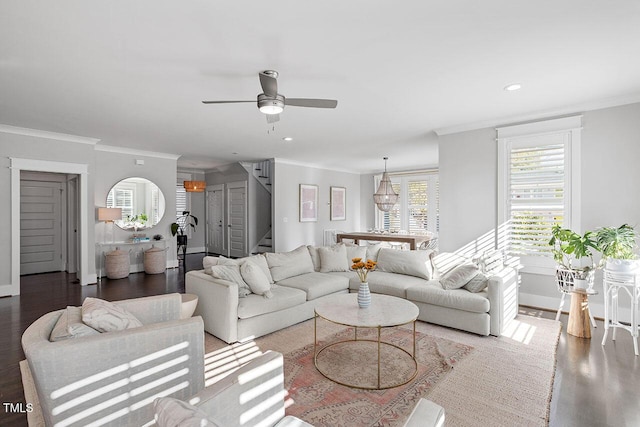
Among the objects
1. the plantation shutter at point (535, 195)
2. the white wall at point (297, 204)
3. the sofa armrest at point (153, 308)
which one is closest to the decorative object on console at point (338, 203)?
the white wall at point (297, 204)

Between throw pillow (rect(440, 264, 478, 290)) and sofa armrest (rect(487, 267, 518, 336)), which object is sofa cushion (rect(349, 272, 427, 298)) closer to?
throw pillow (rect(440, 264, 478, 290))

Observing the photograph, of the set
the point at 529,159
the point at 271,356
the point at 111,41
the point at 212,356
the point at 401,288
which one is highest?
the point at 111,41

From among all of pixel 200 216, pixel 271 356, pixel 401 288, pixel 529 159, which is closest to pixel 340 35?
pixel 271 356

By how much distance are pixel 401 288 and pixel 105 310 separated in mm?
3139

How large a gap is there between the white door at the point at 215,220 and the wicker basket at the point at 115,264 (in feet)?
11.3

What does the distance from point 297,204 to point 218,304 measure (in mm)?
5412

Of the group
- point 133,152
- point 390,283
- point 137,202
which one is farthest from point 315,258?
point 133,152

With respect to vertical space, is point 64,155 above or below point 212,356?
above

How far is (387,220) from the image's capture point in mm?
10438

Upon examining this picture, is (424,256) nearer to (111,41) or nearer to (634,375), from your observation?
(634,375)

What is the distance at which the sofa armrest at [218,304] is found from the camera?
327 centimetres

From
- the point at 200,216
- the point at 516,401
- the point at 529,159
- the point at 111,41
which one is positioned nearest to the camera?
the point at 516,401

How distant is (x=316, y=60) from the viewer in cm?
287

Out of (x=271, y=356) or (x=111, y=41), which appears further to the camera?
(x=111, y=41)
